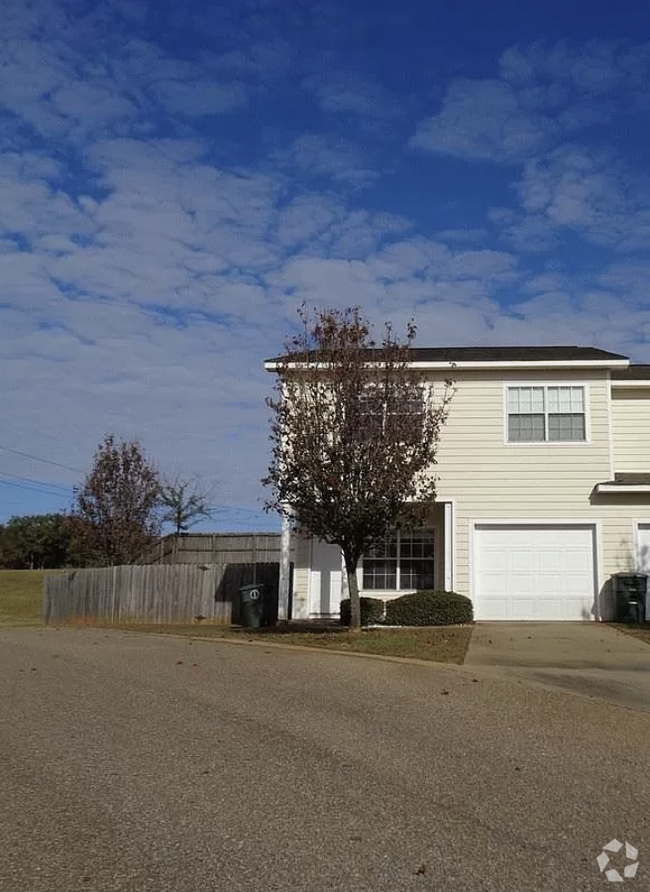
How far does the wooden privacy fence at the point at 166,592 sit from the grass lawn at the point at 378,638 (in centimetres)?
285

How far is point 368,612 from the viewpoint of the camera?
19.8 metres

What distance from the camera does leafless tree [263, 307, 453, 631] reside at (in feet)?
51.5

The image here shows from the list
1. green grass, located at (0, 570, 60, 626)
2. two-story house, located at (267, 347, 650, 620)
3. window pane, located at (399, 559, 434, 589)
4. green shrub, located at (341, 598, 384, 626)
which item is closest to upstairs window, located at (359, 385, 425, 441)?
two-story house, located at (267, 347, 650, 620)

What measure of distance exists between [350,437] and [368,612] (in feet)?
18.0

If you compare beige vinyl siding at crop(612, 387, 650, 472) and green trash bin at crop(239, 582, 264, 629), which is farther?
beige vinyl siding at crop(612, 387, 650, 472)

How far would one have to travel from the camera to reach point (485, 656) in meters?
13.9

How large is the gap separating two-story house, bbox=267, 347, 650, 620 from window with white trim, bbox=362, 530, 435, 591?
23 millimetres

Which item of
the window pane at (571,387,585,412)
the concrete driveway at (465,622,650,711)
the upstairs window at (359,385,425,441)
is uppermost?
the window pane at (571,387,585,412)

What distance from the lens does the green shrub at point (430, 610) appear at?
63.4ft

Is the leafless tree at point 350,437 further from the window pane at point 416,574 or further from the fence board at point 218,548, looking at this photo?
the fence board at point 218,548

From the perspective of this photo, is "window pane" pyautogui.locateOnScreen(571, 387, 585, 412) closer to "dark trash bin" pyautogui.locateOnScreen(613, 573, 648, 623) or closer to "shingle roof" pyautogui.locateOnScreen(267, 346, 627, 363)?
"shingle roof" pyautogui.locateOnScreen(267, 346, 627, 363)

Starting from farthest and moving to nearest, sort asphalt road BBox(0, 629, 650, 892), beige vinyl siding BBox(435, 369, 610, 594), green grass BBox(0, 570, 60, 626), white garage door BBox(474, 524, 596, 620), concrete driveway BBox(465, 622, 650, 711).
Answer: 1. green grass BBox(0, 570, 60, 626)
2. beige vinyl siding BBox(435, 369, 610, 594)
3. white garage door BBox(474, 524, 596, 620)
4. concrete driveway BBox(465, 622, 650, 711)
5. asphalt road BBox(0, 629, 650, 892)

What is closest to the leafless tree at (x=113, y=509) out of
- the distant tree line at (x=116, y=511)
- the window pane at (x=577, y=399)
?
the distant tree line at (x=116, y=511)

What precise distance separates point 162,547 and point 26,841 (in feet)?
89.5
